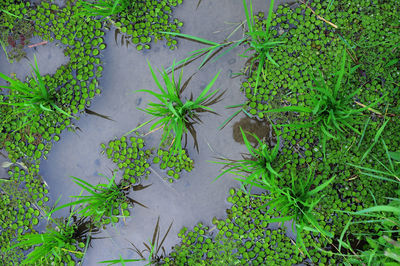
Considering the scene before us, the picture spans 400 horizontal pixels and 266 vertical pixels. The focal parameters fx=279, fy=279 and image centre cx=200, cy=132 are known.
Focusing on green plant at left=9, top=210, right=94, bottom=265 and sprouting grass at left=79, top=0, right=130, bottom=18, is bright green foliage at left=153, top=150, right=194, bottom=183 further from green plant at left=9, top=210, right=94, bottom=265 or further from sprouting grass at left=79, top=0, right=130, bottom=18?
sprouting grass at left=79, top=0, right=130, bottom=18

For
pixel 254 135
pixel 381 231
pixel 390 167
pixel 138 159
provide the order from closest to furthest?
pixel 381 231
pixel 390 167
pixel 254 135
pixel 138 159

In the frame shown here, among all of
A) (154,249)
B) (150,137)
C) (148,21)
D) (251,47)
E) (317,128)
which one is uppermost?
(148,21)

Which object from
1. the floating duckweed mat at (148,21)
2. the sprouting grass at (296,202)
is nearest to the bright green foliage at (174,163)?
the sprouting grass at (296,202)

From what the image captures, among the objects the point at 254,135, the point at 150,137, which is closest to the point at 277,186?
the point at 254,135

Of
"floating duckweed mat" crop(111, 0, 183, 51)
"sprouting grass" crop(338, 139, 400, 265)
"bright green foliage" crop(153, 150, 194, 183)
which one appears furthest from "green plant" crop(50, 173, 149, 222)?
"sprouting grass" crop(338, 139, 400, 265)

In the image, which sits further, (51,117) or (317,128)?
(51,117)

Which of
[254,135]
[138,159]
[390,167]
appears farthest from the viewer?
[138,159]

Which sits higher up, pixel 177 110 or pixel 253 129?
pixel 177 110

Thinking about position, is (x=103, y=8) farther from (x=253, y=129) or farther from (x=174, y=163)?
(x=253, y=129)
